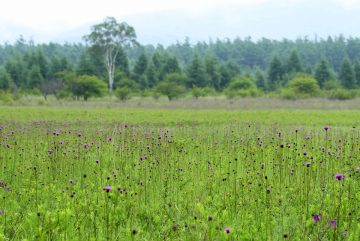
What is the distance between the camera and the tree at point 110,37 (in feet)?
205

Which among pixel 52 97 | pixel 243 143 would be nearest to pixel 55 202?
pixel 243 143

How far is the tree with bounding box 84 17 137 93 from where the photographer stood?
2463 inches

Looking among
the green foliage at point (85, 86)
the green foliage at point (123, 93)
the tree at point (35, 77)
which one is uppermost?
the tree at point (35, 77)

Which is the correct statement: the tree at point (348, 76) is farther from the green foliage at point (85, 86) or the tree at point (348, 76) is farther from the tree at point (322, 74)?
the green foliage at point (85, 86)

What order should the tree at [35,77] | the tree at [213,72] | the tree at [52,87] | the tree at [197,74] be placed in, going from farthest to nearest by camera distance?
the tree at [213,72], the tree at [197,74], the tree at [35,77], the tree at [52,87]

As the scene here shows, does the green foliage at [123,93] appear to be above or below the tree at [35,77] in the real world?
below

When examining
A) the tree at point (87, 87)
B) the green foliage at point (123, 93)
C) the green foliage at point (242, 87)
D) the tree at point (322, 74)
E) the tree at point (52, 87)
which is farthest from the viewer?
the tree at point (322, 74)

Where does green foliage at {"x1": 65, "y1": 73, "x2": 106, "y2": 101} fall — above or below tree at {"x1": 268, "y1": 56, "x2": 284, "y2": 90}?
below

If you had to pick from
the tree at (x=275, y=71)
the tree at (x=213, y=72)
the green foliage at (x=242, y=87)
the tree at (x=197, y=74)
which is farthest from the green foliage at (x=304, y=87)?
the tree at (x=275, y=71)

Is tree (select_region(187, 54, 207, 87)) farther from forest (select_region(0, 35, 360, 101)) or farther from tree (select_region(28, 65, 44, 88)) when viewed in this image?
tree (select_region(28, 65, 44, 88))

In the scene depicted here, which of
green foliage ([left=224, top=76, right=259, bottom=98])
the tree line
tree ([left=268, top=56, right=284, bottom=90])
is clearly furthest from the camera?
tree ([left=268, top=56, right=284, bottom=90])

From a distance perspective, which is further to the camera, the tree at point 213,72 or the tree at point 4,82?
the tree at point 213,72

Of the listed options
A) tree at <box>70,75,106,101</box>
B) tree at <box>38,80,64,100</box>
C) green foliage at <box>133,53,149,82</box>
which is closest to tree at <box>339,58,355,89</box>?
green foliage at <box>133,53,149,82</box>

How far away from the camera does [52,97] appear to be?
194ft
